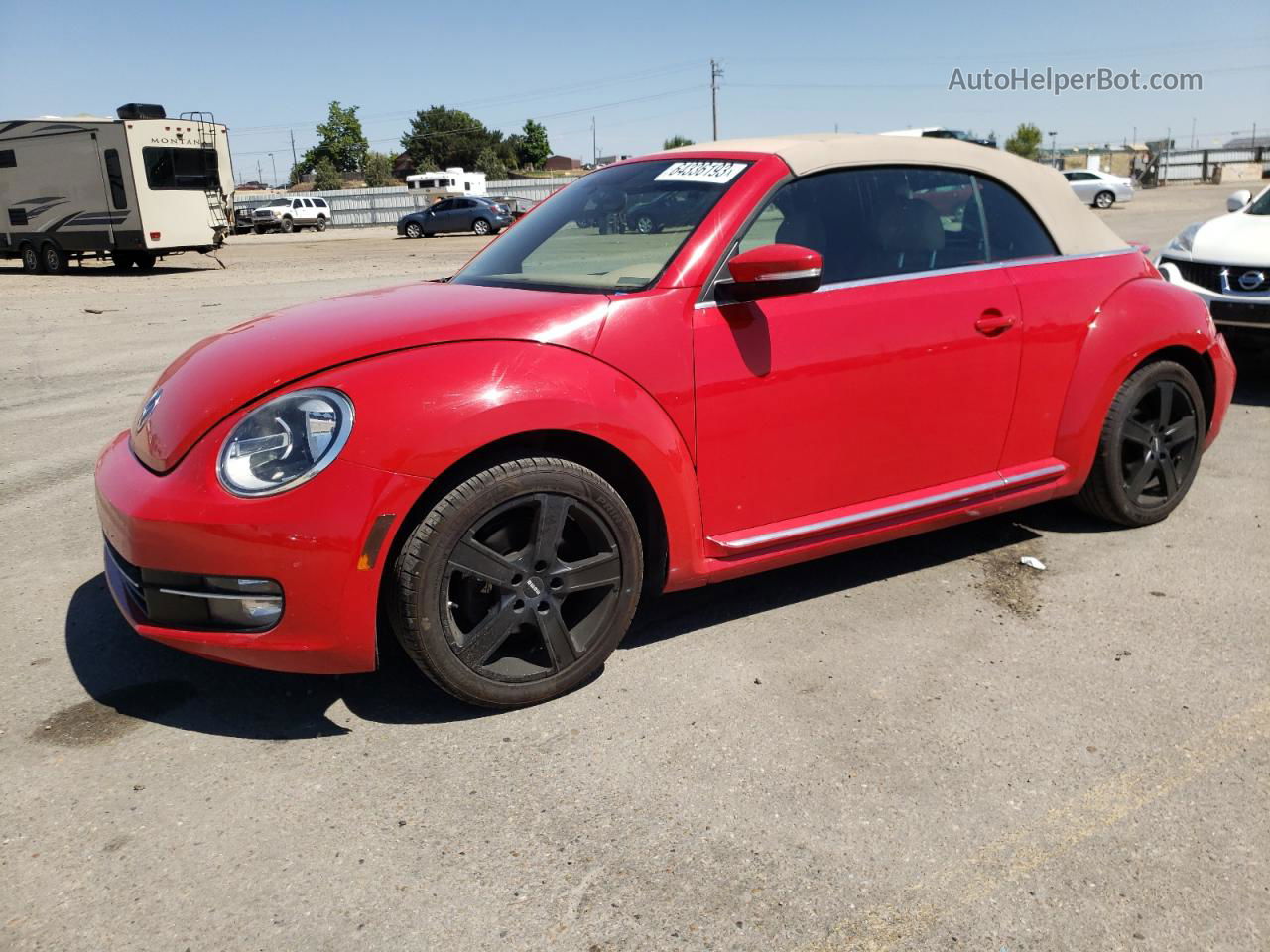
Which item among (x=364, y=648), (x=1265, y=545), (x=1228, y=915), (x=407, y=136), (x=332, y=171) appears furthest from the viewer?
(x=407, y=136)

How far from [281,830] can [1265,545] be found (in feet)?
13.3

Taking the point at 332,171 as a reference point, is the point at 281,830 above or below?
below

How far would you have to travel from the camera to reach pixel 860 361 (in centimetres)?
339

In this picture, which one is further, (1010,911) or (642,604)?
(642,604)

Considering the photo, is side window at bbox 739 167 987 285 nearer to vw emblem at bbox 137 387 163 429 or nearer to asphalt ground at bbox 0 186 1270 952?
asphalt ground at bbox 0 186 1270 952

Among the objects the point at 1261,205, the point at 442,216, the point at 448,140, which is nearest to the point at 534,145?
the point at 448,140

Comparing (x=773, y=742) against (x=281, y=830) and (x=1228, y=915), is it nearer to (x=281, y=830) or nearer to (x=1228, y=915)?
(x=1228, y=915)

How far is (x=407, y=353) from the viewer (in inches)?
112

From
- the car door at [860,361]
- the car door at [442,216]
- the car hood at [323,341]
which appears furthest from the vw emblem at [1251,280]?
the car door at [442,216]

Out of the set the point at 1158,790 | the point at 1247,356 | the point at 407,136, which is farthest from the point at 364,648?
the point at 407,136

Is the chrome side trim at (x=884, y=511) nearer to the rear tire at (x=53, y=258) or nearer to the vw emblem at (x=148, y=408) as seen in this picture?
the vw emblem at (x=148, y=408)

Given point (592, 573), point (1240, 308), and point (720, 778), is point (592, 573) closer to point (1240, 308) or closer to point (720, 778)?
point (720, 778)

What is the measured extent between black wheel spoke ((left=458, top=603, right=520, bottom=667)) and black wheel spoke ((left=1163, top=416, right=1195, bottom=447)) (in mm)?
3146

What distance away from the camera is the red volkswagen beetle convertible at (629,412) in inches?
A: 106
